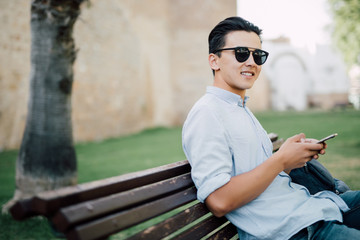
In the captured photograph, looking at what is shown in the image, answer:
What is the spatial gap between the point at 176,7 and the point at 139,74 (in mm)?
4988

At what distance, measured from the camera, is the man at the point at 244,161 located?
56.2 inches

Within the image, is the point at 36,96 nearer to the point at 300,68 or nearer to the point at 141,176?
the point at 141,176

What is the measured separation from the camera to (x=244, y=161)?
1562 millimetres

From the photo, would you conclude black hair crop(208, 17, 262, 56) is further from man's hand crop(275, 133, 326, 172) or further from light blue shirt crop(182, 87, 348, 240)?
man's hand crop(275, 133, 326, 172)

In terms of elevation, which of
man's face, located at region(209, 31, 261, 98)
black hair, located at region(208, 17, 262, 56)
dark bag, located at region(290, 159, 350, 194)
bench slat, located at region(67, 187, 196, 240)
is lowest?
dark bag, located at region(290, 159, 350, 194)

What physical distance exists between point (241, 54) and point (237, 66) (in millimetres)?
64

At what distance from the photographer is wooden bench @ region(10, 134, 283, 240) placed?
105cm

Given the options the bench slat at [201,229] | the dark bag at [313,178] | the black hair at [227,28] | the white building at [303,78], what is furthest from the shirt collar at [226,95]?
the white building at [303,78]

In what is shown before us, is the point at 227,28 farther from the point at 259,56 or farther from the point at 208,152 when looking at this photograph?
the point at 208,152

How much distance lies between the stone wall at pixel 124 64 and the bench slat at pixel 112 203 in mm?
8166

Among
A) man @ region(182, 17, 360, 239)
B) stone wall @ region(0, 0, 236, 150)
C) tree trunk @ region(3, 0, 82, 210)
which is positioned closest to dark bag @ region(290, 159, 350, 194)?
man @ region(182, 17, 360, 239)

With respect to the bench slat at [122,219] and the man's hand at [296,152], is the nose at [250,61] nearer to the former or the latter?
the man's hand at [296,152]

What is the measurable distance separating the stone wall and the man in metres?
7.80

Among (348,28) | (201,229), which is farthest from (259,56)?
(348,28)
